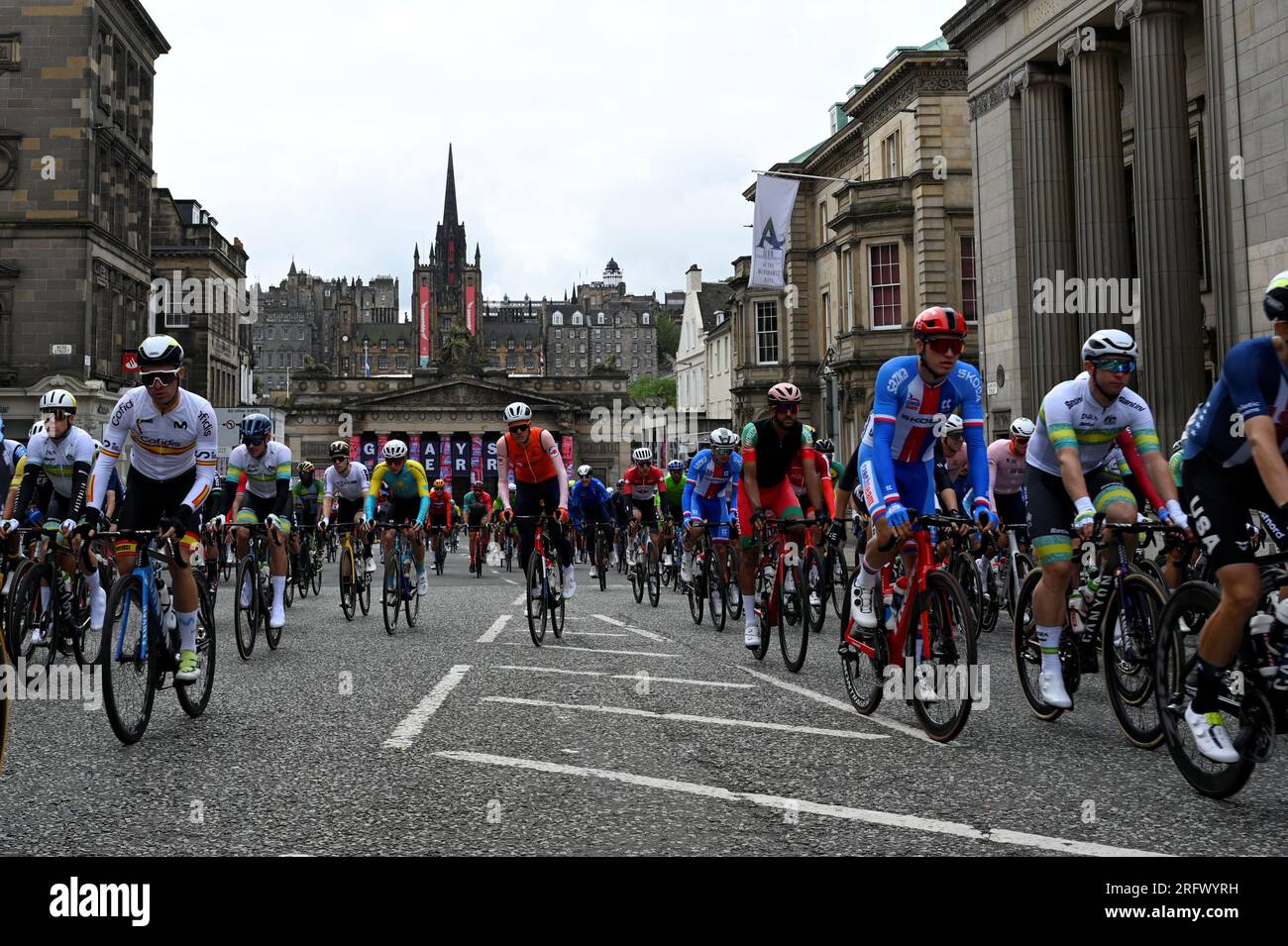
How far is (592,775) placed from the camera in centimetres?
530

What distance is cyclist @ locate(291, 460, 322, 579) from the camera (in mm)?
17016

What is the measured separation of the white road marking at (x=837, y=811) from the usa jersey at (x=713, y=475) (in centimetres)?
712

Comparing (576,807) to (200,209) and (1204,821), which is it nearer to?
(1204,821)

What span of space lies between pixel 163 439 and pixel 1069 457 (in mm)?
4981

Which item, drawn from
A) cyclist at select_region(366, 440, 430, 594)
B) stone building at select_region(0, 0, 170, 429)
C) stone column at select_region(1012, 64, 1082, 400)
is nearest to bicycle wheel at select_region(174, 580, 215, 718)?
cyclist at select_region(366, 440, 430, 594)

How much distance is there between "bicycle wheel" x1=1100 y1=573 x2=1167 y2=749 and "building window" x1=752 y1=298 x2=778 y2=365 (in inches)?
1738

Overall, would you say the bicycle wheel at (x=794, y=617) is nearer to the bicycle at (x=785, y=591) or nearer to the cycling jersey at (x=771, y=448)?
the bicycle at (x=785, y=591)

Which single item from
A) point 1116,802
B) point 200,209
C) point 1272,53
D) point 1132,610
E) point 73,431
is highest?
point 200,209

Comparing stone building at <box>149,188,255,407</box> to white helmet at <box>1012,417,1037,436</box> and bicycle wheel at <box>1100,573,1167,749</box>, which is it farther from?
bicycle wheel at <box>1100,573,1167,749</box>
